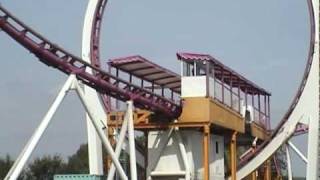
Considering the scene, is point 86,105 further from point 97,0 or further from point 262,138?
point 262,138

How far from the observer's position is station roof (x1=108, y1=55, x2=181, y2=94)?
3569 cm

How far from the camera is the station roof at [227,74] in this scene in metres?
36.4

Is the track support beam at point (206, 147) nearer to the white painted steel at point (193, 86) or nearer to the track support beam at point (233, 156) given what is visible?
the white painted steel at point (193, 86)

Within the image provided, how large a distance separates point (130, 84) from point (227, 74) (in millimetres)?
10994

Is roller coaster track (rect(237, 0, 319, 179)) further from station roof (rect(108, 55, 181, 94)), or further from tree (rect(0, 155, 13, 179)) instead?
tree (rect(0, 155, 13, 179))

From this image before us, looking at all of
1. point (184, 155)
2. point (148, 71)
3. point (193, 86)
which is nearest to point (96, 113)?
point (148, 71)

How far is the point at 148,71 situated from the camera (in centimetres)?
3688

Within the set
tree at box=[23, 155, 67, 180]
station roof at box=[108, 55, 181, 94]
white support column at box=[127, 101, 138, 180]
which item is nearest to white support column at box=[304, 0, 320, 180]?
station roof at box=[108, 55, 181, 94]

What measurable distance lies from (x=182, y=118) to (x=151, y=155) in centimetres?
313

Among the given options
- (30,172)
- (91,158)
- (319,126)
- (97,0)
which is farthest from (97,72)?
(30,172)

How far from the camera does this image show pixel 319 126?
40.2 meters

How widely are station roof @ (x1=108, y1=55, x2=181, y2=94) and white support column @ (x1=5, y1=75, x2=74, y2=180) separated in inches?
347

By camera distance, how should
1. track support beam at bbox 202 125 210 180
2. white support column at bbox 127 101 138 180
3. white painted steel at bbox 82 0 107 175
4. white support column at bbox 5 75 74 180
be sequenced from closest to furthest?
white support column at bbox 5 75 74 180, white support column at bbox 127 101 138 180, track support beam at bbox 202 125 210 180, white painted steel at bbox 82 0 107 175

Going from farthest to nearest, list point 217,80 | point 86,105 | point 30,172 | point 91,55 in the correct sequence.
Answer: point 30,172
point 91,55
point 217,80
point 86,105
